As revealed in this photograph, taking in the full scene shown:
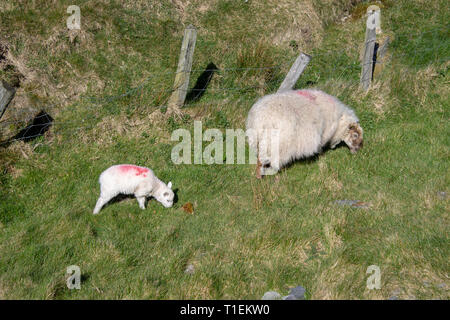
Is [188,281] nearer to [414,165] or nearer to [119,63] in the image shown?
[414,165]

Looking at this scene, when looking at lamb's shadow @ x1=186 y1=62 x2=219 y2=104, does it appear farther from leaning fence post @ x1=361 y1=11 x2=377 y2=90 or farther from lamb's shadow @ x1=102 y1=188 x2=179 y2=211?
leaning fence post @ x1=361 y1=11 x2=377 y2=90

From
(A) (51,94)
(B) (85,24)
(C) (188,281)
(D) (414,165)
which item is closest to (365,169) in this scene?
(D) (414,165)

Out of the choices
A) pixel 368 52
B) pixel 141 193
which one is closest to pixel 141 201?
pixel 141 193

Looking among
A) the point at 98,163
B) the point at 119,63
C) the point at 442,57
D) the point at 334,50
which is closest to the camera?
the point at 98,163

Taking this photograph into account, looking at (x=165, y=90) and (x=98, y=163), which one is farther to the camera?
(x=165, y=90)

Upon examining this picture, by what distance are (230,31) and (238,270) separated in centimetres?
696

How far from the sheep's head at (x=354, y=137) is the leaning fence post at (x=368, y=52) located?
72.7 inches

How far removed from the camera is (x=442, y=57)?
9.80m

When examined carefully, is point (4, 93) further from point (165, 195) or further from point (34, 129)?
point (165, 195)

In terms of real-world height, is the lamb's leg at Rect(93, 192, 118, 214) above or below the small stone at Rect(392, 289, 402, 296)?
above

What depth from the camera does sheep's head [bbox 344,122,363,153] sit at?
23.1 ft

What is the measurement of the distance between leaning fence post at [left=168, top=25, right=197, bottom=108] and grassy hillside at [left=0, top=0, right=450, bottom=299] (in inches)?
10.2

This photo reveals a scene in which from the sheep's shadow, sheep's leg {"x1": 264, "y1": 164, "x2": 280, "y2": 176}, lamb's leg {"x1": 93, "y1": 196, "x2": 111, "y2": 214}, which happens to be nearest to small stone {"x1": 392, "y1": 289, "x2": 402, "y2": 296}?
sheep's leg {"x1": 264, "y1": 164, "x2": 280, "y2": 176}

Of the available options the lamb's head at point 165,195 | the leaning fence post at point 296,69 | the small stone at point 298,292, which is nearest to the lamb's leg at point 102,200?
the lamb's head at point 165,195
